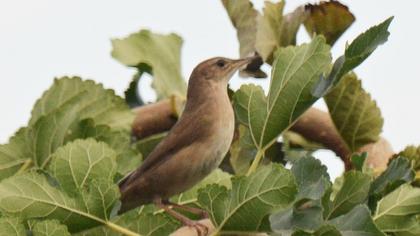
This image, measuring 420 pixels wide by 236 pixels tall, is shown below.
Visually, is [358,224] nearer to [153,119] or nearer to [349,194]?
[349,194]

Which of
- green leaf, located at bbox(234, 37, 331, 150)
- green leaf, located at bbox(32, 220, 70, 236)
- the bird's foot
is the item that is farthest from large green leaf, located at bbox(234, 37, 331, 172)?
green leaf, located at bbox(32, 220, 70, 236)

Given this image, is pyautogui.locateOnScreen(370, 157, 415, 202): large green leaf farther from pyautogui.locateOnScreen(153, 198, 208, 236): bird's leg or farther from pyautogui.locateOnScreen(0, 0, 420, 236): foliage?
pyautogui.locateOnScreen(153, 198, 208, 236): bird's leg

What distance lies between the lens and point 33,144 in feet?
7.77

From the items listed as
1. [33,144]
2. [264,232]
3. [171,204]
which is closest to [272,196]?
[264,232]

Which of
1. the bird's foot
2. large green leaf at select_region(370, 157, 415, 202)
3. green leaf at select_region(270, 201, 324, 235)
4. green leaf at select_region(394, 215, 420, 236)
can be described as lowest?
green leaf at select_region(394, 215, 420, 236)

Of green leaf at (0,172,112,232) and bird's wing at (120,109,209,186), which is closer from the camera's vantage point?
green leaf at (0,172,112,232)

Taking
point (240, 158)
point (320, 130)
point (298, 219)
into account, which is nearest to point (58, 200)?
point (298, 219)

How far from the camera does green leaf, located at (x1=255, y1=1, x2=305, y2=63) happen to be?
286 centimetres

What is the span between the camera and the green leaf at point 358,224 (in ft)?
5.68

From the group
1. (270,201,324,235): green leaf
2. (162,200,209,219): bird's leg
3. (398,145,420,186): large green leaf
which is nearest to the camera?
(270,201,324,235): green leaf

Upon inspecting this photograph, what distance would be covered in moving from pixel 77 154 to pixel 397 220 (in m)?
0.59

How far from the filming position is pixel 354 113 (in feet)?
8.89

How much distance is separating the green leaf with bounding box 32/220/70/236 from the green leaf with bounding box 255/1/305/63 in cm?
121

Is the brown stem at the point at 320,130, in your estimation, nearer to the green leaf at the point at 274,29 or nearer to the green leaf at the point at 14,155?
the green leaf at the point at 274,29
